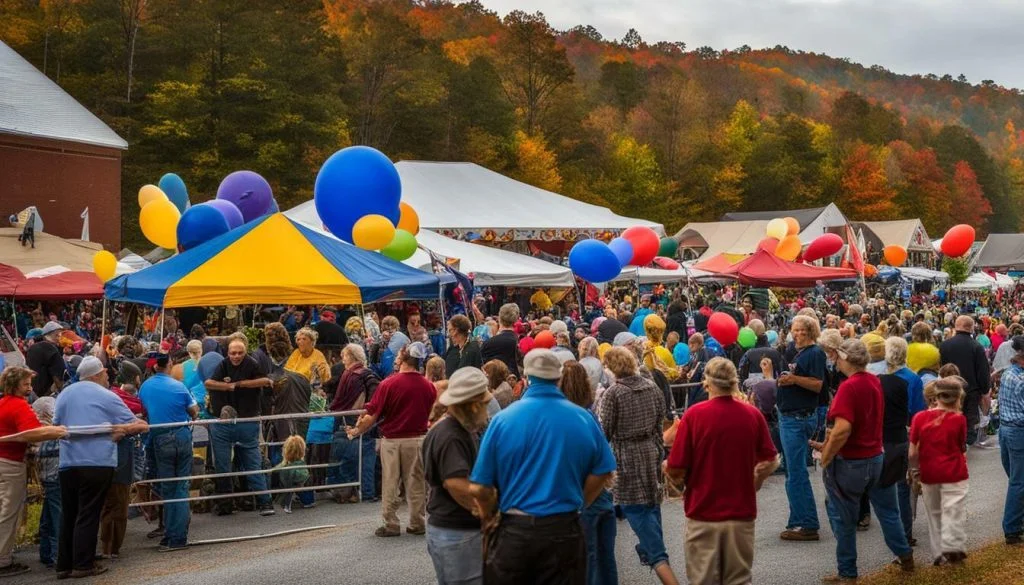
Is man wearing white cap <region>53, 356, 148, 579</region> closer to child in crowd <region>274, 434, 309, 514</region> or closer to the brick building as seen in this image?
child in crowd <region>274, 434, 309, 514</region>

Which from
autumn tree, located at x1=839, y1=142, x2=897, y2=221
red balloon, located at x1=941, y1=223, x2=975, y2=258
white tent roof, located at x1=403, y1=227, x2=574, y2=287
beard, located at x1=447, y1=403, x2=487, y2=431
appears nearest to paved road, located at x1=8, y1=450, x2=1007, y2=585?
beard, located at x1=447, y1=403, x2=487, y2=431

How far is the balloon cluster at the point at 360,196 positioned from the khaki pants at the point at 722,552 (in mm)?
8783

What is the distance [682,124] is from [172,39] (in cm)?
3945

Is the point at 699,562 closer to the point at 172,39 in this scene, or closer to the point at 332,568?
the point at 332,568

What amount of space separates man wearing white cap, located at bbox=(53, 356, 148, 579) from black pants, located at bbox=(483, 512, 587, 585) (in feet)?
12.9

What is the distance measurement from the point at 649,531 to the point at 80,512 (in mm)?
4016

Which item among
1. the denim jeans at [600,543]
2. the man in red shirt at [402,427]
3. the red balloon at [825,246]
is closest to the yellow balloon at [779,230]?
the red balloon at [825,246]

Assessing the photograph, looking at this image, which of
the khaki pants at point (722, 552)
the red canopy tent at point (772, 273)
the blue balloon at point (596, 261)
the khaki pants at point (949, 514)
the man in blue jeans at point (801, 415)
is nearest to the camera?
the khaki pants at point (722, 552)

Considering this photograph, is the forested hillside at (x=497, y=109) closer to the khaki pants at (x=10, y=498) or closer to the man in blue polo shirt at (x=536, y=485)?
the khaki pants at (x=10, y=498)

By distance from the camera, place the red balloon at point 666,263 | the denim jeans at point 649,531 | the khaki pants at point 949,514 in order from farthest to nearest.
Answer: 1. the red balloon at point 666,263
2. the khaki pants at point 949,514
3. the denim jeans at point 649,531

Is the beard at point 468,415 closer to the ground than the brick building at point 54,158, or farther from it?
closer to the ground

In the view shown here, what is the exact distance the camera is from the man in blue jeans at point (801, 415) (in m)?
7.39

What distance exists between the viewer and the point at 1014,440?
24.5 feet

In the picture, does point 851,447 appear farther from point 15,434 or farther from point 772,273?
point 772,273
